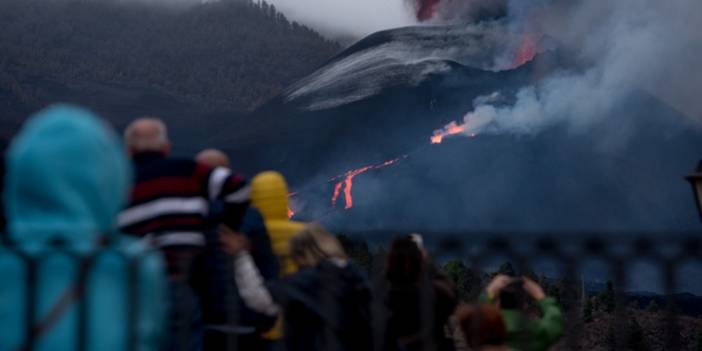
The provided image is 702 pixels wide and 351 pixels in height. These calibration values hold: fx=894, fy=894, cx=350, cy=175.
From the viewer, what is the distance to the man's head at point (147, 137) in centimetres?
369

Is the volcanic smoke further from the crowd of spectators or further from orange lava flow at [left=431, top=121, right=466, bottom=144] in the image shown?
the crowd of spectators

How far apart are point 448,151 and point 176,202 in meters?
26.3

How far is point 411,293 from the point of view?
13.8ft

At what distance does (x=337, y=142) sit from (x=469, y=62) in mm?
5914

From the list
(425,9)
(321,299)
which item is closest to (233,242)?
(321,299)

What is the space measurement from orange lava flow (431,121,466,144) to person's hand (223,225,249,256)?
87.4ft

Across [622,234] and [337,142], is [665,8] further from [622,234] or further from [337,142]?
[622,234]

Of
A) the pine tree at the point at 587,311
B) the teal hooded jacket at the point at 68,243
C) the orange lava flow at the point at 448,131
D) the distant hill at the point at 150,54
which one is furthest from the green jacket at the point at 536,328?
the orange lava flow at the point at 448,131

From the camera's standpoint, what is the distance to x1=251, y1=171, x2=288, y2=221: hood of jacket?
463 cm

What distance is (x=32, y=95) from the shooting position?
2600cm

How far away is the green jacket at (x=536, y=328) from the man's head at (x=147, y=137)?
1.69 metres

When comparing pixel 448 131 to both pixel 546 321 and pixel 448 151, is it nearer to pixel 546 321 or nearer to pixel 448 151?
pixel 448 151

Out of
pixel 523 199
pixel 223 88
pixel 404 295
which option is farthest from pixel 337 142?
pixel 404 295

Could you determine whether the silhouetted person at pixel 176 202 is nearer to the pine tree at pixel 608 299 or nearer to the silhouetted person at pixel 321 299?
the silhouetted person at pixel 321 299
